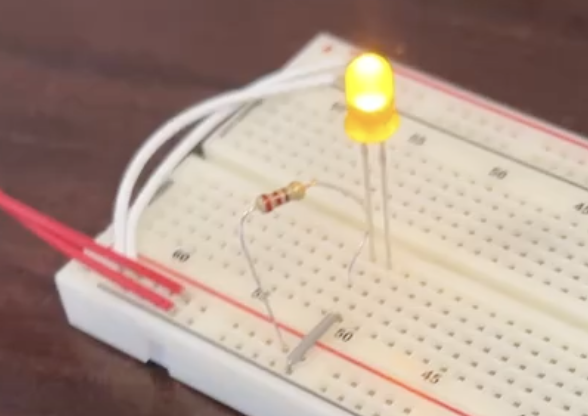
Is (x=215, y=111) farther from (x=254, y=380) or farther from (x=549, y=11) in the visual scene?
(x=549, y=11)

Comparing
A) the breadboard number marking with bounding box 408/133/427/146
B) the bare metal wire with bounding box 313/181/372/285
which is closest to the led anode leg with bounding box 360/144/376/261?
the bare metal wire with bounding box 313/181/372/285

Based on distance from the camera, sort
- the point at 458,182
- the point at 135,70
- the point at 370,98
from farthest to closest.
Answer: the point at 135,70 → the point at 458,182 → the point at 370,98

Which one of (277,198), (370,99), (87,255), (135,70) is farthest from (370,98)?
(135,70)

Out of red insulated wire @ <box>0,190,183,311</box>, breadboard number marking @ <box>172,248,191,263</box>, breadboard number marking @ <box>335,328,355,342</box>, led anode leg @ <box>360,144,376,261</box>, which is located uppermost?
Result: led anode leg @ <box>360,144,376,261</box>

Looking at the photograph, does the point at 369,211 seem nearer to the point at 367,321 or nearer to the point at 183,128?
the point at 367,321

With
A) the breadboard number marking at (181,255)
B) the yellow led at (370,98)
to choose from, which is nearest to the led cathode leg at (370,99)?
the yellow led at (370,98)

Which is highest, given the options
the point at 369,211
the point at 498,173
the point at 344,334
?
the point at 498,173

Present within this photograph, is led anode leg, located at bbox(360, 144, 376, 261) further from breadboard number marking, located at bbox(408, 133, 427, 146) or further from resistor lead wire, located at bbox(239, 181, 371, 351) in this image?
breadboard number marking, located at bbox(408, 133, 427, 146)
